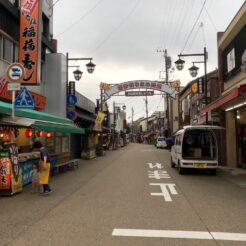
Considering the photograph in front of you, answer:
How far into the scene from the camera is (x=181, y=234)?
7.30 meters

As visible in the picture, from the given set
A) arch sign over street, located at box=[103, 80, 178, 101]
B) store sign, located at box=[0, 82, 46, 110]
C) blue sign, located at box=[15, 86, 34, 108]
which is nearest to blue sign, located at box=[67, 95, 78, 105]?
store sign, located at box=[0, 82, 46, 110]

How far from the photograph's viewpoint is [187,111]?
48.9 m

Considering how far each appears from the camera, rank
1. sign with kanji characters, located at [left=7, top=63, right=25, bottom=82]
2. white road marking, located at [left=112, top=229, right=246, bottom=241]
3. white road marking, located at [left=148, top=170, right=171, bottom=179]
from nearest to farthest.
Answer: white road marking, located at [left=112, top=229, right=246, bottom=241] → sign with kanji characters, located at [left=7, top=63, right=25, bottom=82] → white road marking, located at [left=148, top=170, right=171, bottom=179]

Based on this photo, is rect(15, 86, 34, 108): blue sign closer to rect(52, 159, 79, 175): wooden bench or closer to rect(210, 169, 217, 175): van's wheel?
rect(52, 159, 79, 175): wooden bench

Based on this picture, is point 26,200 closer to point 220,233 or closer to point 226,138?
point 220,233

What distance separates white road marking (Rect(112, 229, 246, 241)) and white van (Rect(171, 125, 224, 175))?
451 inches

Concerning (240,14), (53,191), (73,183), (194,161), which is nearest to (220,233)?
(53,191)

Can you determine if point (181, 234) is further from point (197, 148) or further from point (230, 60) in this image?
point (230, 60)

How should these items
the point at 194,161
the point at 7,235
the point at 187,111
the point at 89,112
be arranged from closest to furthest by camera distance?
the point at 7,235 → the point at 194,161 → the point at 89,112 → the point at 187,111

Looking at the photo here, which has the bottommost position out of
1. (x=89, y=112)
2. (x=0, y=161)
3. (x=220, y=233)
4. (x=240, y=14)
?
(x=220, y=233)

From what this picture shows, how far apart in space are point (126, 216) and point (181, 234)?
189 centimetres

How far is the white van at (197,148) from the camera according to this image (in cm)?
1873

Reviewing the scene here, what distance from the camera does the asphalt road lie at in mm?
6914

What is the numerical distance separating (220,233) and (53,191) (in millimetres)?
7266
